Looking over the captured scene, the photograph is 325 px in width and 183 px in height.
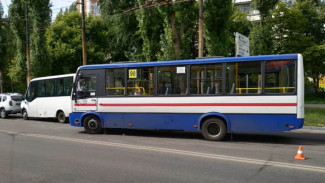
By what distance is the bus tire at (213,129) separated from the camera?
10.3 metres

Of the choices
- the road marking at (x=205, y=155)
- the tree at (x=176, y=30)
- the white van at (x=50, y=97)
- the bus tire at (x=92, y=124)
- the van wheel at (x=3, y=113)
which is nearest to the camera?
the road marking at (x=205, y=155)

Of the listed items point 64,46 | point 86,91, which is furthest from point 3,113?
point 64,46

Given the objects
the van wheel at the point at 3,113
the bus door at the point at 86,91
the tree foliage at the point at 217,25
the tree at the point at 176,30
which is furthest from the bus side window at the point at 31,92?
the tree foliage at the point at 217,25

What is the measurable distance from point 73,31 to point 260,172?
32429 mm

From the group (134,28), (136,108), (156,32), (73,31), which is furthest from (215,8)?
(73,31)

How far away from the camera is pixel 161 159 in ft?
25.0

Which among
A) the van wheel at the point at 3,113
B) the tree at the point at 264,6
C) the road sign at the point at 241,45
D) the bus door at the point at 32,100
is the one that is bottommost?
the van wheel at the point at 3,113

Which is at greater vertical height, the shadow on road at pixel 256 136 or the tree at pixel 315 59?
the tree at pixel 315 59

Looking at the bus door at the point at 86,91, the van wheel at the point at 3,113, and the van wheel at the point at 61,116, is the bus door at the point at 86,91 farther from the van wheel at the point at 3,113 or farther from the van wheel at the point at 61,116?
the van wheel at the point at 3,113

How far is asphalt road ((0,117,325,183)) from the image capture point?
6.07 metres

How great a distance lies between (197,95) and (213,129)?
1.26 meters

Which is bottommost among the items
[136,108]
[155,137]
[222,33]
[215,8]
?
[155,137]

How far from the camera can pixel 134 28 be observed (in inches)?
1178

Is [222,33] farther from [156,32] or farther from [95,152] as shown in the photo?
[95,152]
